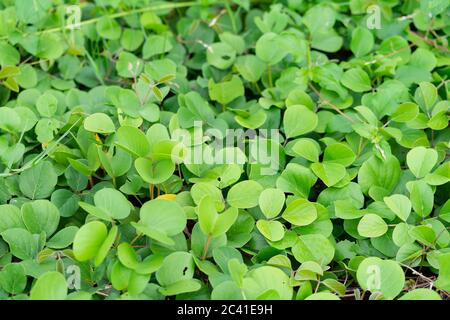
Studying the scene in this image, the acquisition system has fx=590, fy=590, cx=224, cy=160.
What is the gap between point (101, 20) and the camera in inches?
70.5

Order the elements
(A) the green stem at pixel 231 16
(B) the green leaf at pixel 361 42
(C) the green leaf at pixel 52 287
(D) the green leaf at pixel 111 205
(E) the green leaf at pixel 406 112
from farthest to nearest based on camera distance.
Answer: (A) the green stem at pixel 231 16 < (B) the green leaf at pixel 361 42 < (E) the green leaf at pixel 406 112 < (D) the green leaf at pixel 111 205 < (C) the green leaf at pixel 52 287

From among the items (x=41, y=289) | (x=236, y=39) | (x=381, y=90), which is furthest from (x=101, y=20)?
(x=41, y=289)

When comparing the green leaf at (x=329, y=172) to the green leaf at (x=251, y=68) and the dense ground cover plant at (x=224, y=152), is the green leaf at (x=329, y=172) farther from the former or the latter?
the green leaf at (x=251, y=68)

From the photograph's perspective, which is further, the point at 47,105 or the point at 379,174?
the point at 47,105

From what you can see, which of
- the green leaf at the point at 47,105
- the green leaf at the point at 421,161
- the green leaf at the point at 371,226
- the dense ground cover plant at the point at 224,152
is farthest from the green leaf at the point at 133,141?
the green leaf at the point at 421,161

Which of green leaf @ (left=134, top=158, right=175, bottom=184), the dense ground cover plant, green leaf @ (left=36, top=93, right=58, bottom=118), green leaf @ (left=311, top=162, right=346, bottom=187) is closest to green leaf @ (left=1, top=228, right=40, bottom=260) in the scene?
the dense ground cover plant

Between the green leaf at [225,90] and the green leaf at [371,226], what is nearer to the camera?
the green leaf at [371,226]

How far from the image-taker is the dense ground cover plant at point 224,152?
1148mm

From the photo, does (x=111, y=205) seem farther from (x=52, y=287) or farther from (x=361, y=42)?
(x=361, y=42)

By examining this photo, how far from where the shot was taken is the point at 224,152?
4.46 ft

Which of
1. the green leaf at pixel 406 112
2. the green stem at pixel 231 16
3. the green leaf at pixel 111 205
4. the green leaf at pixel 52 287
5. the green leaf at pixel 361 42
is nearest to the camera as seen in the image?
the green leaf at pixel 52 287

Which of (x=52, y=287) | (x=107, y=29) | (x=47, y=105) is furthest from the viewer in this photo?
(x=107, y=29)

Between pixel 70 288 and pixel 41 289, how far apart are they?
0.36 feet

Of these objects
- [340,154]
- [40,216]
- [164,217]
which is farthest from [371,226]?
[40,216]
